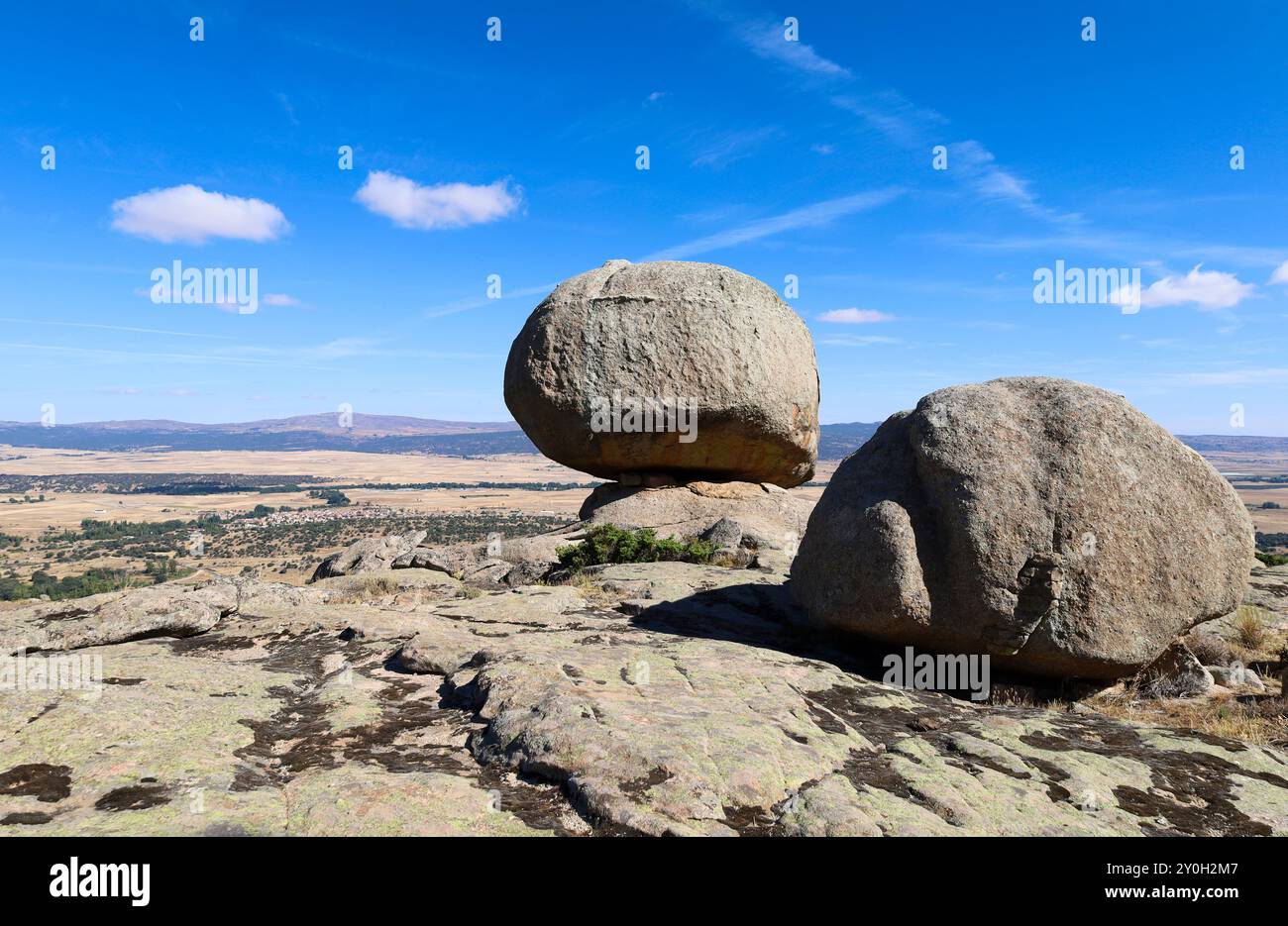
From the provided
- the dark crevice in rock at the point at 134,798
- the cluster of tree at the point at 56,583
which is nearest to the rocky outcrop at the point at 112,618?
the dark crevice in rock at the point at 134,798

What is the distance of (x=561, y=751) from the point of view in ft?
16.6

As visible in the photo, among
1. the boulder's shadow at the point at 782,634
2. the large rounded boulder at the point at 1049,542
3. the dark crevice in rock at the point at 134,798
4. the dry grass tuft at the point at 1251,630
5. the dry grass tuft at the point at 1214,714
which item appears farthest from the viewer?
the dry grass tuft at the point at 1251,630

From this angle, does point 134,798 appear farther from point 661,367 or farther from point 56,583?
point 56,583

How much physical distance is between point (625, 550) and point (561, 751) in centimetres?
989

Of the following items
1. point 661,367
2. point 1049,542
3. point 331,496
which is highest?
point 661,367

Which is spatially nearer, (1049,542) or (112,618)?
(1049,542)

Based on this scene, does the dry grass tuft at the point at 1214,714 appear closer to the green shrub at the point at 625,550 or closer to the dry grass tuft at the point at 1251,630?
the dry grass tuft at the point at 1251,630

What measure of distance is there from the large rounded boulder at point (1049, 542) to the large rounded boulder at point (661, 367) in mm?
10322

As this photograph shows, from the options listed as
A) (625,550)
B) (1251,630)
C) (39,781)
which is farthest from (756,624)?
(39,781)

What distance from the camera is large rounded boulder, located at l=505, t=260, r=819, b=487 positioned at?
18734 millimetres

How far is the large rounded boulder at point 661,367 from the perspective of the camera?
1873 centimetres

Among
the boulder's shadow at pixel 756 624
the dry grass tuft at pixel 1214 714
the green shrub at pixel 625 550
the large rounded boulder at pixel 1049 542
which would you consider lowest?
the dry grass tuft at pixel 1214 714

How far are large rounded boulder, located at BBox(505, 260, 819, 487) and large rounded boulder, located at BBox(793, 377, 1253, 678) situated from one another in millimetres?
10322

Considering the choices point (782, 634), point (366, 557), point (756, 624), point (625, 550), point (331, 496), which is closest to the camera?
point (782, 634)
